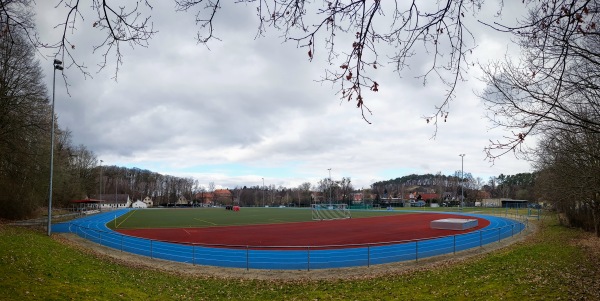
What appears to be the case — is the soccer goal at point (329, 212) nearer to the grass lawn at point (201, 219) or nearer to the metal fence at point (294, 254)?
the grass lawn at point (201, 219)

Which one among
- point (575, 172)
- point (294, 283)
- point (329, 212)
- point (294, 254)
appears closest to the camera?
point (294, 283)

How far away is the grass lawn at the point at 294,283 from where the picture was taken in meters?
10.4

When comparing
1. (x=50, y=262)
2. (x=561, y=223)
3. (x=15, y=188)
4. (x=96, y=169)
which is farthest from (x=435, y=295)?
(x=96, y=169)

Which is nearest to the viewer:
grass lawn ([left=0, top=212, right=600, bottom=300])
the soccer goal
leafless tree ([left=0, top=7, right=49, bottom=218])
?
grass lawn ([left=0, top=212, right=600, bottom=300])

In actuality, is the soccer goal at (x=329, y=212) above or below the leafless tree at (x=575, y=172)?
below

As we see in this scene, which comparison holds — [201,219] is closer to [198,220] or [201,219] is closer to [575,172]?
[198,220]

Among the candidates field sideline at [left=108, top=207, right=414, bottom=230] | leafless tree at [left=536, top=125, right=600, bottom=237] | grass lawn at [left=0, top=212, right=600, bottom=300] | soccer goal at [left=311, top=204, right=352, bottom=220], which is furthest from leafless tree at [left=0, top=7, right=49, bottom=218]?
soccer goal at [left=311, top=204, right=352, bottom=220]

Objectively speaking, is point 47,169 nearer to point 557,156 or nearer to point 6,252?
point 6,252

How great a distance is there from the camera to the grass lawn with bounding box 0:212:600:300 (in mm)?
10414

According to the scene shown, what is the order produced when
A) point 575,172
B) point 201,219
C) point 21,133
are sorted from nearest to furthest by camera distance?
point 575,172 < point 21,133 < point 201,219

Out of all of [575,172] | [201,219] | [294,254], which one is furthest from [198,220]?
[575,172]

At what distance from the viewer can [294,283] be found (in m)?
15.0

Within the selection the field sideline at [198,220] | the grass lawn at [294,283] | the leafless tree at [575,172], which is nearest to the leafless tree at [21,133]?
the field sideline at [198,220]

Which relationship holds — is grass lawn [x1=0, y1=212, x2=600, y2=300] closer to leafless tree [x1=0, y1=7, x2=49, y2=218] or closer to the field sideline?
leafless tree [x1=0, y1=7, x2=49, y2=218]
